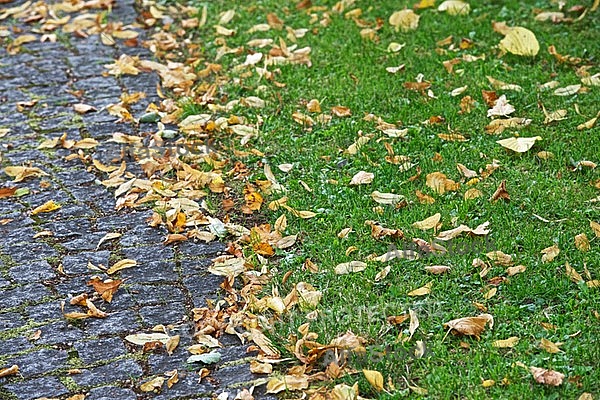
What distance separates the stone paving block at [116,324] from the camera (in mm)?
3781

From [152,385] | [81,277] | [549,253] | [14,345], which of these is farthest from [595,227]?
[14,345]

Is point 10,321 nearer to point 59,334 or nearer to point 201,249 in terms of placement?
point 59,334

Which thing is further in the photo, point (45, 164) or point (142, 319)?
point (45, 164)

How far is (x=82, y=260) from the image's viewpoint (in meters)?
4.27

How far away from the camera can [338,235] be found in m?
4.16

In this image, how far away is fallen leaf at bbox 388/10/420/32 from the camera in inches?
244

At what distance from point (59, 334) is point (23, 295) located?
38cm

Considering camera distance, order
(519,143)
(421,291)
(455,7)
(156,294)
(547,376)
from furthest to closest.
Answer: (455,7) < (519,143) < (156,294) < (421,291) < (547,376)

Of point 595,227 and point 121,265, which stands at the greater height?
point 595,227

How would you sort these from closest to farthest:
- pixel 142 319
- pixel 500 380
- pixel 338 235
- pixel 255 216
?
pixel 500 380 → pixel 142 319 → pixel 338 235 → pixel 255 216

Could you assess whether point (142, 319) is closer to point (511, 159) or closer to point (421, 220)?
point (421, 220)

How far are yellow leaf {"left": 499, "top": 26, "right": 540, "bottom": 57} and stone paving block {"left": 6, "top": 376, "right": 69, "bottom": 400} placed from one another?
3.64 metres

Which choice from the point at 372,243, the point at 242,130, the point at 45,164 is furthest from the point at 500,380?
the point at 45,164

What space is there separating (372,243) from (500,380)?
104cm
